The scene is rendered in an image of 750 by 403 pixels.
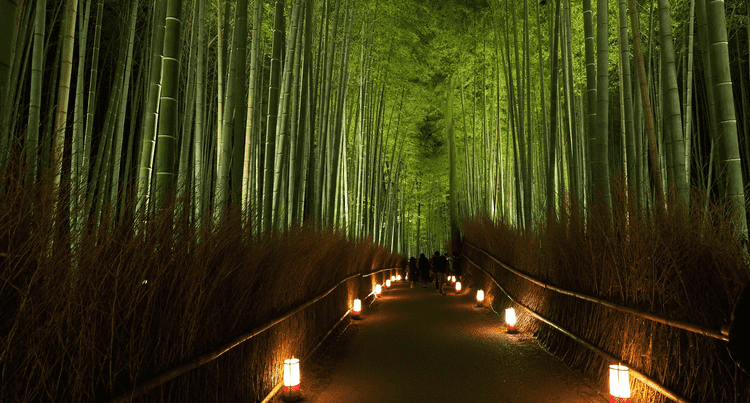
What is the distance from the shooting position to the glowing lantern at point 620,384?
293cm

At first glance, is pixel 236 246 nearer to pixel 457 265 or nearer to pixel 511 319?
pixel 511 319

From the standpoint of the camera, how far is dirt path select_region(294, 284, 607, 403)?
3471mm

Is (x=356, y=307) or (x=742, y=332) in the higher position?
(x=742, y=332)

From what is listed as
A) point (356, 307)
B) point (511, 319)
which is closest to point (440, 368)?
point (511, 319)

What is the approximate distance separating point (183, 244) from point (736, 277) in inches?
89.8

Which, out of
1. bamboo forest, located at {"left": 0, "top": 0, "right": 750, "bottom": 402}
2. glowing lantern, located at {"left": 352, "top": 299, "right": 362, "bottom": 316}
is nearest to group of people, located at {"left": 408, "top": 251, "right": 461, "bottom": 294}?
bamboo forest, located at {"left": 0, "top": 0, "right": 750, "bottom": 402}

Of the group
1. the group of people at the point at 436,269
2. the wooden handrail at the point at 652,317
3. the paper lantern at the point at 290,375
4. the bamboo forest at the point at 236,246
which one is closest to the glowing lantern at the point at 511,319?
the bamboo forest at the point at 236,246

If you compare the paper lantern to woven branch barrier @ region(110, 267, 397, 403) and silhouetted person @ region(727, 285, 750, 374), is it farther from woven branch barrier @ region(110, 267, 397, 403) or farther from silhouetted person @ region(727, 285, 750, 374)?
silhouetted person @ region(727, 285, 750, 374)

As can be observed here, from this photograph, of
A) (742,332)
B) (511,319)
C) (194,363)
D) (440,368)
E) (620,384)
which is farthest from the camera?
(511,319)

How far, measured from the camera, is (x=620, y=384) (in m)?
2.95

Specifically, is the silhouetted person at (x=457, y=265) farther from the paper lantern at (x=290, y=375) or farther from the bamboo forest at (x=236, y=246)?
the paper lantern at (x=290, y=375)

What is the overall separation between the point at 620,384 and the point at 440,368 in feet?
5.15

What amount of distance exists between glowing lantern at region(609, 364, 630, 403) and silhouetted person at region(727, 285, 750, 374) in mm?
1900

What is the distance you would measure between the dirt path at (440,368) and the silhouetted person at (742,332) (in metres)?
2.27
